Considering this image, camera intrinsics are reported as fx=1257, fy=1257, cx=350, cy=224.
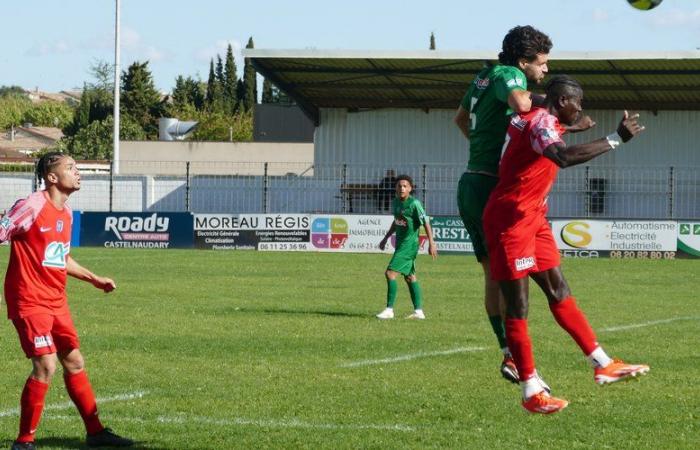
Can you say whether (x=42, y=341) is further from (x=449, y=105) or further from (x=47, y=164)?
(x=449, y=105)

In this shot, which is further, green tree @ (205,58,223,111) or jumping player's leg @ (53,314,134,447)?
green tree @ (205,58,223,111)

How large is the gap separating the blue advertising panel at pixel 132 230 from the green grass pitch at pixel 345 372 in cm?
1362

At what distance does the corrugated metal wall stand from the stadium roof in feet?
1.64

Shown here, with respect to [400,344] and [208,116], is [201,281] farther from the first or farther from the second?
[208,116]

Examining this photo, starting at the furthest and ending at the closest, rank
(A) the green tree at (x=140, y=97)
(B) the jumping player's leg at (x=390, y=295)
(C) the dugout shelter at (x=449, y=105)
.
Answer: (A) the green tree at (x=140, y=97) < (C) the dugout shelter at (x=449, y=105) < (B) the jumping player's leg at (x=390, y=295)

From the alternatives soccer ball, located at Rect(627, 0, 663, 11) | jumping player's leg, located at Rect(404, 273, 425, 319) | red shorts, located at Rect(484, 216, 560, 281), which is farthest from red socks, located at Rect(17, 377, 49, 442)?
jumping player's leg, located at Rect(404, 273, 425, 319)

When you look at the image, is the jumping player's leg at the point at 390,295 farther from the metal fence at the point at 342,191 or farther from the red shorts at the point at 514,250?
the metal fence at the point at 342,191

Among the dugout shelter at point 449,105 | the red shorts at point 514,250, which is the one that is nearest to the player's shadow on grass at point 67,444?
the red shorts at point 514,250

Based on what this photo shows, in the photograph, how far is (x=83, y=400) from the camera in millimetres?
7898

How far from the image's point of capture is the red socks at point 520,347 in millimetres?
7953

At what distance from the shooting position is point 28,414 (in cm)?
761

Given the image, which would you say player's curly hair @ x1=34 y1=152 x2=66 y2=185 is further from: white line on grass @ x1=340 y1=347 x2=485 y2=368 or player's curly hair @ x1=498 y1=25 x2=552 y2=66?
white line on grass @ x1=340 y1=347 x2=485 y2=368

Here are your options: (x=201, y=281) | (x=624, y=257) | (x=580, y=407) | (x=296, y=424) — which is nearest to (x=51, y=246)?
(x=296, y=424)

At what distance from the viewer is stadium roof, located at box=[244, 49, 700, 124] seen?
127 feet
